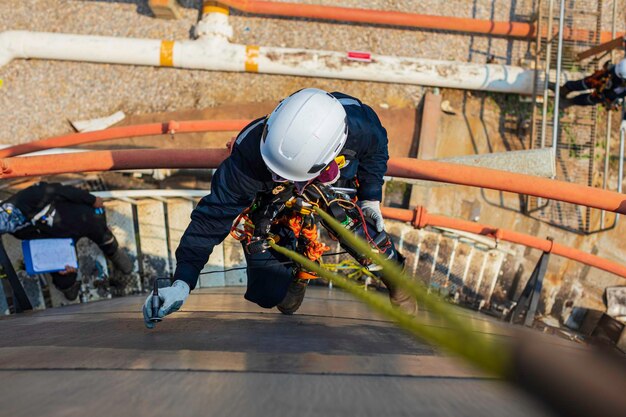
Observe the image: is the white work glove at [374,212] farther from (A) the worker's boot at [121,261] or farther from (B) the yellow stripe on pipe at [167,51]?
(B) the yellow stripe on pipe at [167,51]

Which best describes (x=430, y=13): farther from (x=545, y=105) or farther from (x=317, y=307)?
(x=317, y=307)

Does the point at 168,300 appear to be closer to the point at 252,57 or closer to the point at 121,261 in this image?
the point at 121,261

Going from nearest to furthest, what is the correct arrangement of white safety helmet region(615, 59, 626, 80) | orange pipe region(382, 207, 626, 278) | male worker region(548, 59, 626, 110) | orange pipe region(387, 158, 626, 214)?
orange pipe region(387, 158, 626, 214) → orange pipe region(382, 207, 626, 278) → white safety helmet region(615, 59, 626, 80) → male worker region(548, 59, 626, 110)

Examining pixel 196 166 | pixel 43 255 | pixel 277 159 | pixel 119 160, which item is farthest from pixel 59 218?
pixel 277 159

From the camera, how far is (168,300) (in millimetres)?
2949

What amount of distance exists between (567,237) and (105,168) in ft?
21.5

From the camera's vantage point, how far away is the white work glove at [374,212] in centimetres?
390

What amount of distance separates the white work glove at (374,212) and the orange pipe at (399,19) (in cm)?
492

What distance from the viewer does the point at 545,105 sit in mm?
7129

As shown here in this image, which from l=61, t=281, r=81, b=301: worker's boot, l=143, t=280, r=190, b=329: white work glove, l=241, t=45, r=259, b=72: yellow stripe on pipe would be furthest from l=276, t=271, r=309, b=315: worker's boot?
l=241, t=45, r=259, b=72: yellow stripe on pipe

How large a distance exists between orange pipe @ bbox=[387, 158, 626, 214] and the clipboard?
3571 millimetres

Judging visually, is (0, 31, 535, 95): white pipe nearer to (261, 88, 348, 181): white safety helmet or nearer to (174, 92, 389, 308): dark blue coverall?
(174, 92, 389, 308): dark blue coverall

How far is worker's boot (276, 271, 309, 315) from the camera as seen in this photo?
159 inches

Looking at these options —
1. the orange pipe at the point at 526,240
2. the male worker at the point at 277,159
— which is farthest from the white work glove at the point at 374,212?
the orange pipe at the point at 526,240
